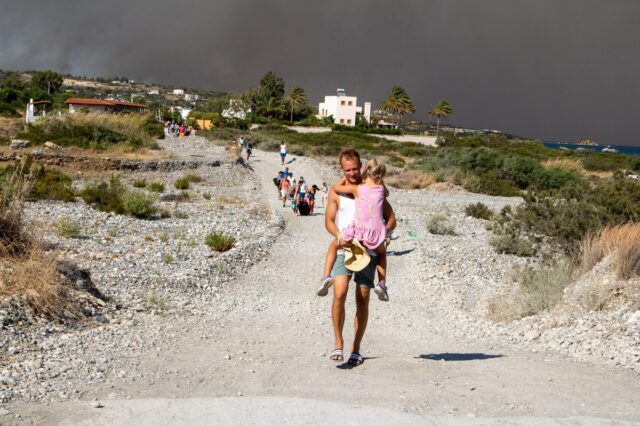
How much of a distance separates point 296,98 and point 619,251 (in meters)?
117

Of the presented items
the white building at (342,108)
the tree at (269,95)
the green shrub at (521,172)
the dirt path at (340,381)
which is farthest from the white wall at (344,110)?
the dirt path at (340,381)

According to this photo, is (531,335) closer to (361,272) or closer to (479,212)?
(361,272)

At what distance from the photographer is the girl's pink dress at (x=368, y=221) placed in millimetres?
6719

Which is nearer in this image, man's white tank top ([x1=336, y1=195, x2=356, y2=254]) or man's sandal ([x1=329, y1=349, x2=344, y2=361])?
man's white tank top ([x1=336, y1=195, x2=356, y2=254])

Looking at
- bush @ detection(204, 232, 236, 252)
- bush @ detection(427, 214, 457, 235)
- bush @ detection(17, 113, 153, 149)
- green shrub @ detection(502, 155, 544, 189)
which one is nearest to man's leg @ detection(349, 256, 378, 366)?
bush @ detection(204, 232, 236, 252)

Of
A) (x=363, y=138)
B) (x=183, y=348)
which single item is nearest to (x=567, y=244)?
(x=183, y=348)

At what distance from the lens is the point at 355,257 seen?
6766 millimetres

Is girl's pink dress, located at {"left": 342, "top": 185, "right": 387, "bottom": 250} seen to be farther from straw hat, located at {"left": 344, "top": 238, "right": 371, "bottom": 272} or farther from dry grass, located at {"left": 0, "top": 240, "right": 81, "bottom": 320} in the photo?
dry grass, located at {"left": 0, "top": 240, "right": 81, "bottom": 320}

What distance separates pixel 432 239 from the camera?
1997 centimetres

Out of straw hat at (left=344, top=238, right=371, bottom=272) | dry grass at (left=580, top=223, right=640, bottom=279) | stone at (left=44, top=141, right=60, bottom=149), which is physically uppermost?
stone at (left=44, top=141, right=60, bottom=149)

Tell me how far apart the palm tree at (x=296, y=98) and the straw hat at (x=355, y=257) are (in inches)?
4634

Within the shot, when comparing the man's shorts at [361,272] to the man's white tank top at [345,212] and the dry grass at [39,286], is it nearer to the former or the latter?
the man's white tank top at [345,212]

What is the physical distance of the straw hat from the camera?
22.0 feet

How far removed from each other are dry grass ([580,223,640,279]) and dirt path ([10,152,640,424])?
2474 millimetres
